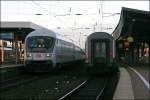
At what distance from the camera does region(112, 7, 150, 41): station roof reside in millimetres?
42772

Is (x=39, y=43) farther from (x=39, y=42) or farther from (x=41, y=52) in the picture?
(x=41, y=52)

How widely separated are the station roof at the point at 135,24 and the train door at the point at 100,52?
11.1 metres

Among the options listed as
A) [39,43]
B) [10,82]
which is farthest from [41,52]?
[10,82]

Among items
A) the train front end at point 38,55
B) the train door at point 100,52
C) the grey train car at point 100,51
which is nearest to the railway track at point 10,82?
the train front end at point 38,55

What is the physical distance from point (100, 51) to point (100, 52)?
7cm

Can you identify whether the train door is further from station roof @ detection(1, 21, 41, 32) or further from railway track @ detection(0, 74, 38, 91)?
station roof @ detection(1, 21, 41, 32)

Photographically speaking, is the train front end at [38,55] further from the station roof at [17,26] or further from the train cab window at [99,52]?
the station roof at [17,26]

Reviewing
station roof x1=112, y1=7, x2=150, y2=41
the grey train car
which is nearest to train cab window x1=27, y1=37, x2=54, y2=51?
the grey train car

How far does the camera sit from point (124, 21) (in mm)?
44281

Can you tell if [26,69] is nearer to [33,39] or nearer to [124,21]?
[33,39]

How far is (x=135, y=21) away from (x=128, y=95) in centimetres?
3107

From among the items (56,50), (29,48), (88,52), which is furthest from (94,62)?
(29,48)

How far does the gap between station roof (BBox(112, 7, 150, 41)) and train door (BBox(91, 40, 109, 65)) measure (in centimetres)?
1114

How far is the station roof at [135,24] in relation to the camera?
42.8 metres
